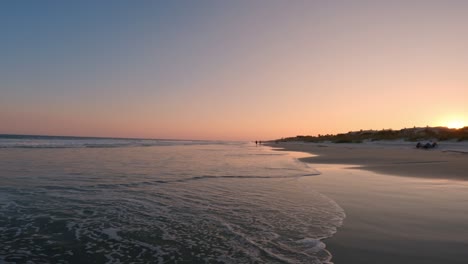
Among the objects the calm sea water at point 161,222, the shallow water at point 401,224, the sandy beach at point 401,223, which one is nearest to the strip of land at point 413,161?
the sandy beach at point 401,223

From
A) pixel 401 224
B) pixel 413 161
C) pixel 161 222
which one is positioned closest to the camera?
pixel 401 224

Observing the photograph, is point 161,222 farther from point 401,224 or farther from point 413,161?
point 413,161

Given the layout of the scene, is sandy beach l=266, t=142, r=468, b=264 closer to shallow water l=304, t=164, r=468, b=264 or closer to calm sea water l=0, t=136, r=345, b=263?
shallow water l=304, t=164, r=468, b=264

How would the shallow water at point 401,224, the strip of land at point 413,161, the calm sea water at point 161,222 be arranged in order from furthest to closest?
1. the strip of land at point 413,161
2. the calm sea water at point 161,222
3. the shallow water at point 401,224

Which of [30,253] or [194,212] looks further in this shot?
[194,212]

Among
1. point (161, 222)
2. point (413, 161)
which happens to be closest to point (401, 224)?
point (161, 222)

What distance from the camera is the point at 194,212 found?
7.57 meters

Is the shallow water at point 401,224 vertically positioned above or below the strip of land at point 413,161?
below

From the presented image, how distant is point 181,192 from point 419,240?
660cm

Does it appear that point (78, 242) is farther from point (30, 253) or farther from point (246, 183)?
point (246, 183)

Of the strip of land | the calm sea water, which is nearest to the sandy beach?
the calm sea water

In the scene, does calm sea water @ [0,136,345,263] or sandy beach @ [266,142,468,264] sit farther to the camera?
calm sea water @ [0,136,345,263]

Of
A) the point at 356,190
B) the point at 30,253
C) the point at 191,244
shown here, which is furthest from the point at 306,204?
the point at 30,253

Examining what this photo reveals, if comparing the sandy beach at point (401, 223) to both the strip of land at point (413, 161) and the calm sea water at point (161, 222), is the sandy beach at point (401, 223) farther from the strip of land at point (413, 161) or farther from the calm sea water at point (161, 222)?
the strip of land at point (413, 161)
